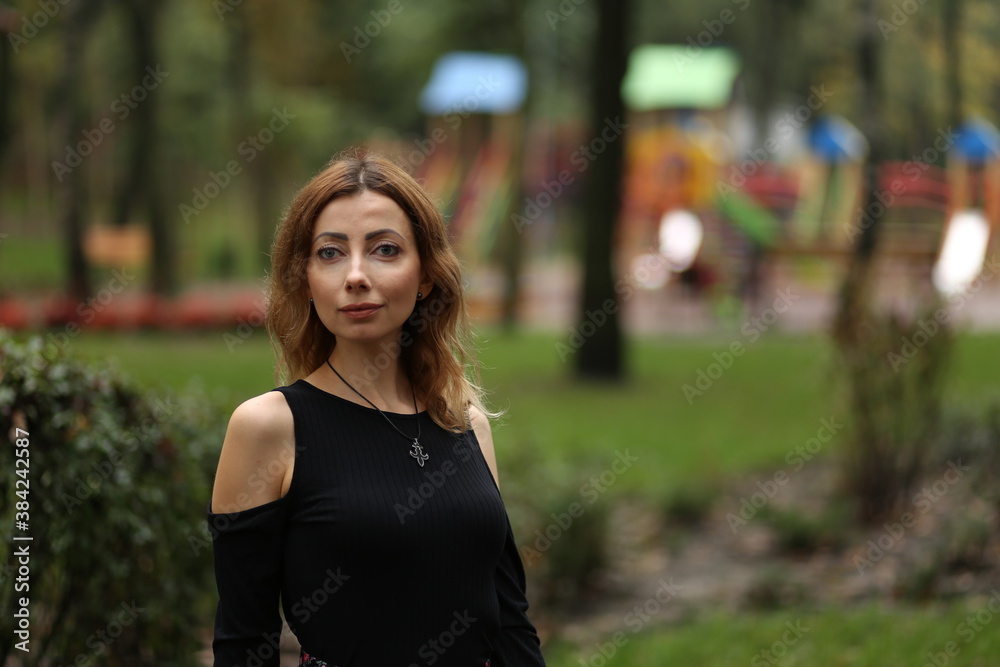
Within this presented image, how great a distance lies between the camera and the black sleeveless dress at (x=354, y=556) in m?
2.02

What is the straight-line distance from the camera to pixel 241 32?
26.8 m

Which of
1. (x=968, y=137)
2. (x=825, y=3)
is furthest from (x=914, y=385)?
(x=825, y=3)

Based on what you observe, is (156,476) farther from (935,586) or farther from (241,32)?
(241,32)

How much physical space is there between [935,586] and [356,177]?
4.62 meters

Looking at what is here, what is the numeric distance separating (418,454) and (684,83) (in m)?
29.1

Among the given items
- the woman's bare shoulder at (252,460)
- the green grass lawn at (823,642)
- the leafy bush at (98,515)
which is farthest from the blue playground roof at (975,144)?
the woman's bare shoulder at (252,460)

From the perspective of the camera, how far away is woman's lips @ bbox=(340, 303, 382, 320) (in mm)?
2158

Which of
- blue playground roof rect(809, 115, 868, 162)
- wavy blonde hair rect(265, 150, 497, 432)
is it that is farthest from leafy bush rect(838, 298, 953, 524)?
blue playground roof rect(809, 115, 868, 162)

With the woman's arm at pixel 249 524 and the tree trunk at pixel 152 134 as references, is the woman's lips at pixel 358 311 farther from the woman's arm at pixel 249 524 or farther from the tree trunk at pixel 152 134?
the tree trunk at pixel 152 134

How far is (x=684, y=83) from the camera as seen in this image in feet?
98.6

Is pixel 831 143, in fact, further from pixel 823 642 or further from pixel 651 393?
pixel 823 642

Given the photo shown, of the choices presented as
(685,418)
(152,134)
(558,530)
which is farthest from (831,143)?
(558,530)

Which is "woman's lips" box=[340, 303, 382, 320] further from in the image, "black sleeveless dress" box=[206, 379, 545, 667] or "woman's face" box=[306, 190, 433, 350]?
"black sleeveless dress" box=[206, 379, 545, 667]

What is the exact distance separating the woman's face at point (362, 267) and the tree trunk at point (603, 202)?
10.9 metres
